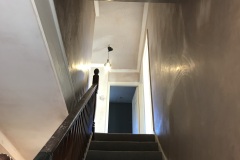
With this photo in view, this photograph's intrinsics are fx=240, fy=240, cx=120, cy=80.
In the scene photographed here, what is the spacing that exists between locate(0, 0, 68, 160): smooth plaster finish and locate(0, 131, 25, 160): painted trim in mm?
49

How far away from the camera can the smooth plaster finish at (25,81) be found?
5.25 feet

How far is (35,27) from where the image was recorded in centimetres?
164

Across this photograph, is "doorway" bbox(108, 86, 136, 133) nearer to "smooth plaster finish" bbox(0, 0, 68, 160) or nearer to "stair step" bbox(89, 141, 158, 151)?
"stair step" bbox(89, 141, 158, 151)

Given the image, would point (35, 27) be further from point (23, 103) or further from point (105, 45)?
point (105, 45)

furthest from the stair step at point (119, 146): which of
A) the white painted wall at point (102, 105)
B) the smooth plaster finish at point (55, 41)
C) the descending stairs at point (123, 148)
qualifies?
the white painted wall at point (102, 105)

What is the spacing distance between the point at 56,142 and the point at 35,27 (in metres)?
0.86

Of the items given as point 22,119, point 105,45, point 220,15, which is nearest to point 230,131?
point 220,15

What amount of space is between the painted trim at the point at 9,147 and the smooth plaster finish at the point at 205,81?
2063mm

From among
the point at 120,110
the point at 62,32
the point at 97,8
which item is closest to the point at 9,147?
the point at 62,32

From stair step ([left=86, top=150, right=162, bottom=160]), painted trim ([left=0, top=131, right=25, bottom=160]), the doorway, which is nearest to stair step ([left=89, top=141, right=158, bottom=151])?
stair step ([left=86, top=150, right=162, bottom=160])

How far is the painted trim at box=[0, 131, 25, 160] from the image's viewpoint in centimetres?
303

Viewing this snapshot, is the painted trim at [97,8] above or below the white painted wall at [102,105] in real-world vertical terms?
above

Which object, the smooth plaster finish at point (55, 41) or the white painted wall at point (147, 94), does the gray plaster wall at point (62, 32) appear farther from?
the white painted wall at point (147, 94)

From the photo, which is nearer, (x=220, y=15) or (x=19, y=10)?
(x=220, y=15)
